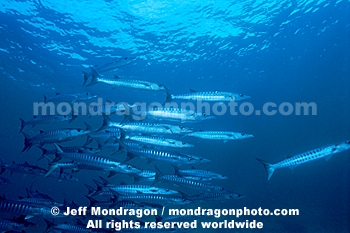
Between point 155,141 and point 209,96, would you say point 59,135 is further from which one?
point 209,96

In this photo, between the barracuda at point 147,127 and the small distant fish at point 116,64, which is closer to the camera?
the barracuda at point 147,127

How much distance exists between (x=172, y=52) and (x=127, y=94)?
1353 centimetres

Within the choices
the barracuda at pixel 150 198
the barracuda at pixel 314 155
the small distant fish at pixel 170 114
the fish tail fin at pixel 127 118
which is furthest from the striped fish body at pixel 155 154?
the barracuda at pixel 314 155

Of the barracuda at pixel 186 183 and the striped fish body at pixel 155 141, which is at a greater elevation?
the striped fish body at pixel 155 141

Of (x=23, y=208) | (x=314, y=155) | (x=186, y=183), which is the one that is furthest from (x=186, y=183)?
(x=23, y=208)

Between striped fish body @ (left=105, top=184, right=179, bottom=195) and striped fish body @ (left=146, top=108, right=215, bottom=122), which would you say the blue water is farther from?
striped fish body @ (left=105, top=184, right=179, bottom=195)

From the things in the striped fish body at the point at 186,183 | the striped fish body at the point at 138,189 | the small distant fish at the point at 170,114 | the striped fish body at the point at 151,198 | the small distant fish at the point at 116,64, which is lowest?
the striped fish body at the point at 151,198

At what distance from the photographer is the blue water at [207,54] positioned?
1738 centimetres

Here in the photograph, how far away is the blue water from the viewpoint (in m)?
17.4

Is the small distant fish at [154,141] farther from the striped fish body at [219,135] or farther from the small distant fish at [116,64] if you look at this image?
the small distant fish at [116,64]

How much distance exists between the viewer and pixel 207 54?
24391 mm

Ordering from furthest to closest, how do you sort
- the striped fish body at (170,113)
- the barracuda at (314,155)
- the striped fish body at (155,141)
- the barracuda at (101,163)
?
the striped fish body at (170,113) < the striped fish body at (155,141) < the barracuda at (101,163) < the barracuda at (314,155)

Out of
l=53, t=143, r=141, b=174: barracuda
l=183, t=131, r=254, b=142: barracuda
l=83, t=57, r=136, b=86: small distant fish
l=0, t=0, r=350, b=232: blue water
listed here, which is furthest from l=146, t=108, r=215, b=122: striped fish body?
l=0, t=0, r=350, b=232: blue water

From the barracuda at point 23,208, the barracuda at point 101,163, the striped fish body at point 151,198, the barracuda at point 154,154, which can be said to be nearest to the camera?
the barracuda at point 23,208
